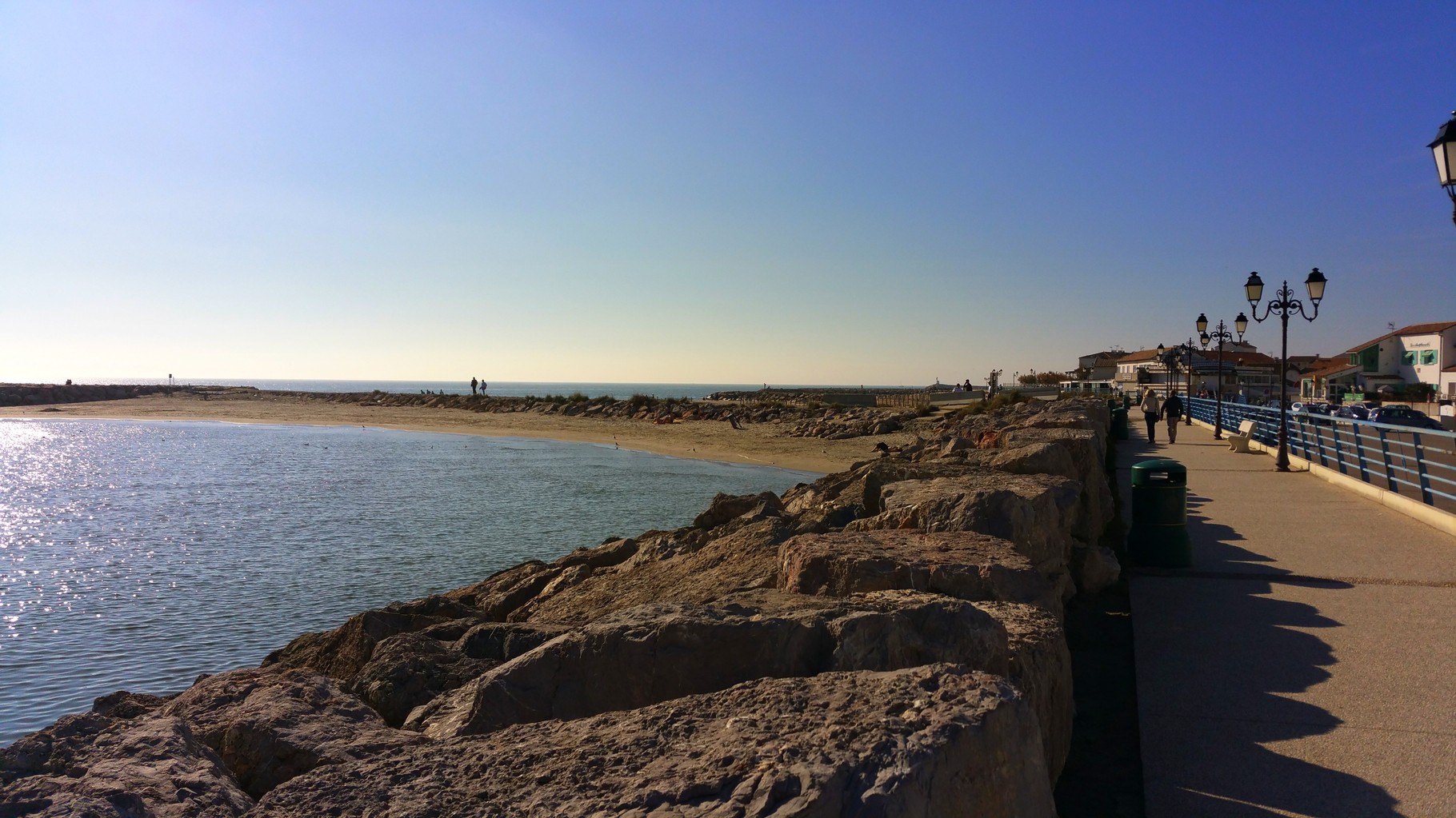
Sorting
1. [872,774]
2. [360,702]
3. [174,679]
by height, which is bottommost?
[174,679]

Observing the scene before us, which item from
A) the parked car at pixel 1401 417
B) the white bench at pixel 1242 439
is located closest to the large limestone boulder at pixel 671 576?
the white bench at pixel 1242 439

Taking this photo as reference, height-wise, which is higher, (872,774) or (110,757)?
(872,774)

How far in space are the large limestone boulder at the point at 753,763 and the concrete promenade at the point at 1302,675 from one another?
67.6 inches

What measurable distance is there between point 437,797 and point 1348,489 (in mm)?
14565

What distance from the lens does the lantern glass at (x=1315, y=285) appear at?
16.2m

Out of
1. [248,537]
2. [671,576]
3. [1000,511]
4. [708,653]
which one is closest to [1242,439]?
[671,576]

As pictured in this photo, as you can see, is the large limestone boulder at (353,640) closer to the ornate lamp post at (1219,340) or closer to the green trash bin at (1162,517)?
the green trash bin at (1162,517)

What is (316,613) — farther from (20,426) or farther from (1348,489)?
(20,426)

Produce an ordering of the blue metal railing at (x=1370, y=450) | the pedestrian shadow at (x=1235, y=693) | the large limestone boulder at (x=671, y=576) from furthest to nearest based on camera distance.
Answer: the blue metal railing at (x=1370, y=450) < the large limestone boulder at (x=671, y=576) < the pedestrian shadow at (x=1235, y=693)

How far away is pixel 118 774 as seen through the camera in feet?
9.71

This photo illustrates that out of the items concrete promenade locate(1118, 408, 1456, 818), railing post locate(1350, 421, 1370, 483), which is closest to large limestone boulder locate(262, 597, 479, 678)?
concrete promenade locate(1118, 408, 1456, 818)

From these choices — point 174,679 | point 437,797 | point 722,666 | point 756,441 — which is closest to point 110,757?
point 437,797

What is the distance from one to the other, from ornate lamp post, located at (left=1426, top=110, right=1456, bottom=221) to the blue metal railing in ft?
9.48

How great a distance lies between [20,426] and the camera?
4988cm
